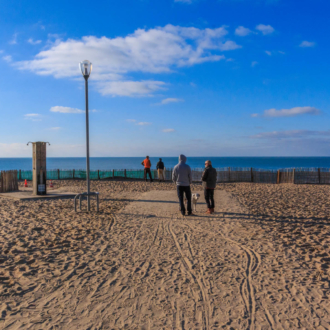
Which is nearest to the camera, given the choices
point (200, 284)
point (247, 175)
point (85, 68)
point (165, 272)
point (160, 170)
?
point (200, 284)

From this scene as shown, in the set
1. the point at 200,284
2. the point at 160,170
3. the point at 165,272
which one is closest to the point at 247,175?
the point at 160,170

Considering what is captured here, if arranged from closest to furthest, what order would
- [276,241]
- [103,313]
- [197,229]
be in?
1. [103,313]
2. [276,241]
3. [197,229]

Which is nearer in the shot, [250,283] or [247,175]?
[250,283]

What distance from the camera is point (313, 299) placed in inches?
144

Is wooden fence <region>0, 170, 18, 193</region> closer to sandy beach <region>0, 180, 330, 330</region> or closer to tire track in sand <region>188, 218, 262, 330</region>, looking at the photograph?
sandy beach <region>0, 180, 330, 330</region>

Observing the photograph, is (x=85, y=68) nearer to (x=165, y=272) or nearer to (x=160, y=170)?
(x=165, y=272)

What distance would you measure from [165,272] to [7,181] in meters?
13.0

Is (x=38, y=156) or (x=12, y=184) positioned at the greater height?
(x=38, y=156)

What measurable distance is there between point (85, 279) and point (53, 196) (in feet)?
31.3

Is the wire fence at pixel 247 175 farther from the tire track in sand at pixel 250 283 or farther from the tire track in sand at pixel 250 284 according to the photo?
the tire track in sand at pixel 250 283

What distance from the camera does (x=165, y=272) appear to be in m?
4.50

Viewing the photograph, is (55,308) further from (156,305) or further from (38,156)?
(38,156)

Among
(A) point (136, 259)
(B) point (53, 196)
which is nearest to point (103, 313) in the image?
(A) point (136, 259)

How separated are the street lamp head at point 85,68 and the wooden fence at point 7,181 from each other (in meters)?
7.96
